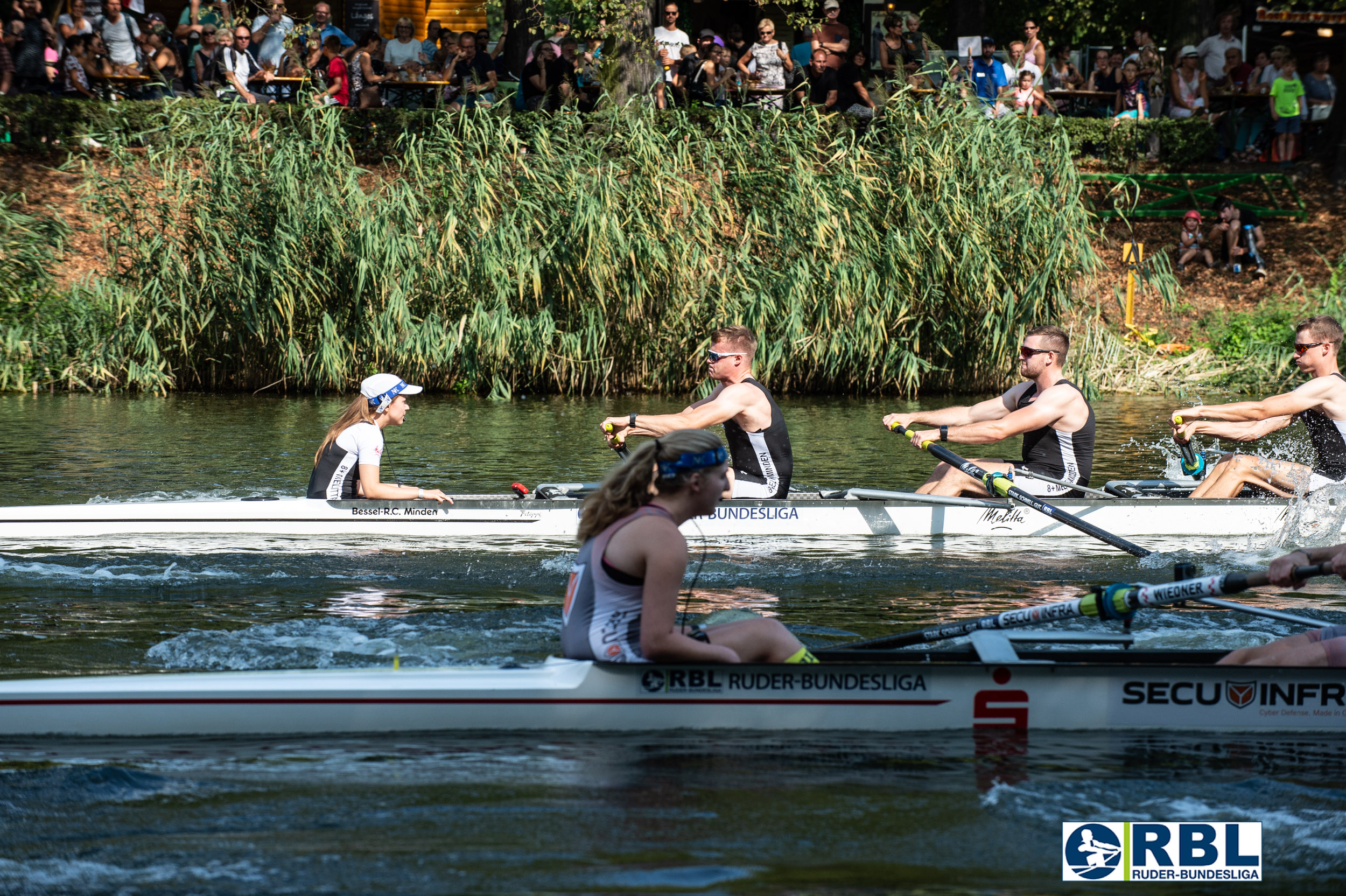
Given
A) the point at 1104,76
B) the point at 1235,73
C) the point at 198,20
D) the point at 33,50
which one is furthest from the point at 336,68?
the point at 1235,73

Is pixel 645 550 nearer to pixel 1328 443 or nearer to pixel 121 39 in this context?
pixel 1328 443

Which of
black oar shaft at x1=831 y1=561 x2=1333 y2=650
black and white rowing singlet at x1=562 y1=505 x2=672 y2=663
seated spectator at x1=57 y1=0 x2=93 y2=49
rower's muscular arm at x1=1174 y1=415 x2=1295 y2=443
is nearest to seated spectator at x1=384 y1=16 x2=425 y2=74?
seated spectator at x1=57 y1=0 x2=93 y2=49

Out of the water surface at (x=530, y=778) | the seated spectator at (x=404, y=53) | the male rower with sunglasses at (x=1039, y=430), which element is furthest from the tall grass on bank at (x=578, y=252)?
the water surface at (x=530, y=778)

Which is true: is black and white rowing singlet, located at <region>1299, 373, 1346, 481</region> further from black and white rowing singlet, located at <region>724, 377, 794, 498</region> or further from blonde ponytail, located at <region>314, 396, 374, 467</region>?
blonde ponytail, located at <region>314, 396, 374, 467</region>

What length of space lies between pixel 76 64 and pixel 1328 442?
19.1 m

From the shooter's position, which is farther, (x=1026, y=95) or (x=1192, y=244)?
(x=1192, y=244)

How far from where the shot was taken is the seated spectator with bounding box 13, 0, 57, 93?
69.4 ft

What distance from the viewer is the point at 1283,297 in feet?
75.8

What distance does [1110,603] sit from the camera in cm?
539

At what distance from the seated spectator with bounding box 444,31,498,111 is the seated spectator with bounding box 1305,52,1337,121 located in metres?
14.8

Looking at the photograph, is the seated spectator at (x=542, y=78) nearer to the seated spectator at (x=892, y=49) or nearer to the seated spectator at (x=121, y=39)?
the seated spectator at (x=892, y=49)

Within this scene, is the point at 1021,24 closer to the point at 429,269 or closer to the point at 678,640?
the point at 429,269

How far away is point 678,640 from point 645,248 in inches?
523

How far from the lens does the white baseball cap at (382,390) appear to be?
28.3 ft
